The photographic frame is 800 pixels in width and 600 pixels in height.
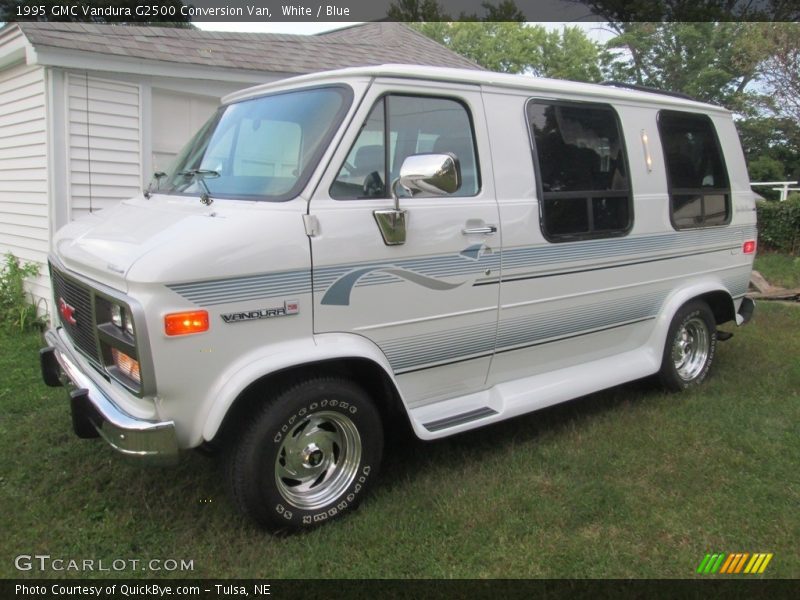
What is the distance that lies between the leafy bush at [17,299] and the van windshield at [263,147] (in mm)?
4233

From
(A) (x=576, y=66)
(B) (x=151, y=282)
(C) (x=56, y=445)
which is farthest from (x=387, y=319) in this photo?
(A) (x=576, y=66)

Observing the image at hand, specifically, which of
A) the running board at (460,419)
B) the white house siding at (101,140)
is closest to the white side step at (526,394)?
the running board at (460,419)

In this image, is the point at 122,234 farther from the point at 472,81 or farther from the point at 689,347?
the point at 689,347

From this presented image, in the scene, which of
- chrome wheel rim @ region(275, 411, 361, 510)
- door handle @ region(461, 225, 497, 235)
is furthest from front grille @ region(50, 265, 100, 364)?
door handle @ region(461, 225, 497, 235)

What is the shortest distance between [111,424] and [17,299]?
5.66 meters

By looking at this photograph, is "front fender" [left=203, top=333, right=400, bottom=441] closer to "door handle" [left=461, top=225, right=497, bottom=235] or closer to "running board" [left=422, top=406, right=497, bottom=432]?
"running board" [left=422, top=406, right=497, bottom=432]

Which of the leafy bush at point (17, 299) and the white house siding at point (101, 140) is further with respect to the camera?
the leafy bush at point (17, 299)

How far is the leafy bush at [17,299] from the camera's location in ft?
24.3

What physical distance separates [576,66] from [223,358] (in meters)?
44.4

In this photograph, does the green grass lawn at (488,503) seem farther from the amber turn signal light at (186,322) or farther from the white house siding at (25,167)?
the white house siding at (25,167)

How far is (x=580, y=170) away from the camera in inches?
177

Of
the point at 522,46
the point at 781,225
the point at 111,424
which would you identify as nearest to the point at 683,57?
the point at 522,46

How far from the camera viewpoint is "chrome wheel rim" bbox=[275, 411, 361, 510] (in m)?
3.37

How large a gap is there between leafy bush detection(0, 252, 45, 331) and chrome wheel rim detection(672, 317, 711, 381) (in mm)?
6705
